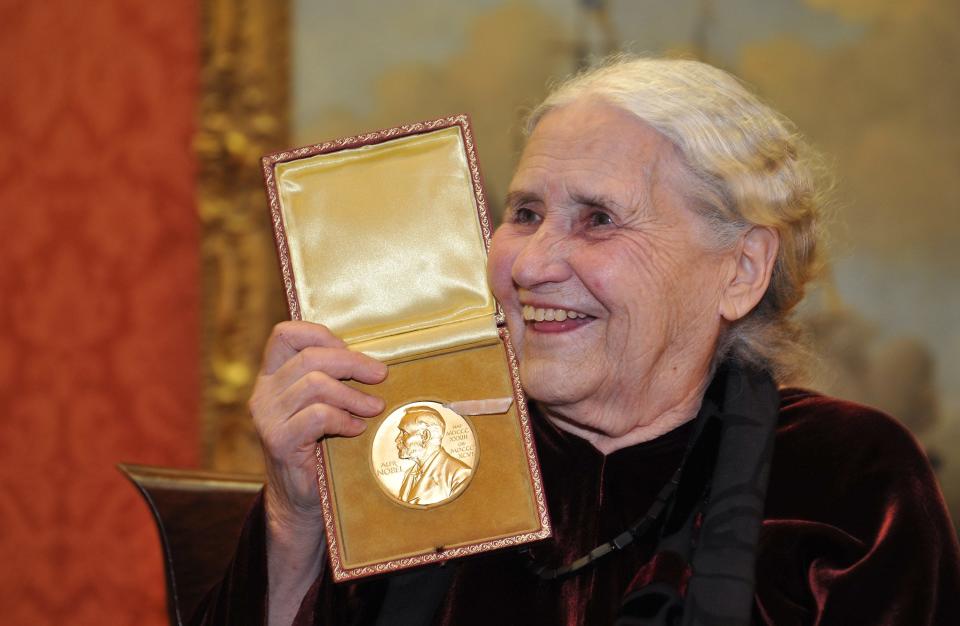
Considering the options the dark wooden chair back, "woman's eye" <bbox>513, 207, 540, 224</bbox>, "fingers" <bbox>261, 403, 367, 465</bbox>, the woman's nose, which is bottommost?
the dark wooden chair back

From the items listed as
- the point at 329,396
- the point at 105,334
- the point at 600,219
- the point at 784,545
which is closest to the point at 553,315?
the point at 600,219

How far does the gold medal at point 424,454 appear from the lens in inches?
70.2

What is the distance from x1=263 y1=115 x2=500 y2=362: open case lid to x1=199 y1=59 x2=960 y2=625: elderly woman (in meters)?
0.07

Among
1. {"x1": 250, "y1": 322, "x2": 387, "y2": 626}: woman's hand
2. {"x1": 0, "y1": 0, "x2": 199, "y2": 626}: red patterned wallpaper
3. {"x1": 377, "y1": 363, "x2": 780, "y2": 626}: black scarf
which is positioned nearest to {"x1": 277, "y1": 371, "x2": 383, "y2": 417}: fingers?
{"x1": 250, "y1": 322, "x2": 387, "y2": 626}: woman's hand

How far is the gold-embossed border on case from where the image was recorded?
175 cm

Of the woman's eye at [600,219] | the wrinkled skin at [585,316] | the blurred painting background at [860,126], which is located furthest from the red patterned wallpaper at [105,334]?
the woman's eye at [600,219]

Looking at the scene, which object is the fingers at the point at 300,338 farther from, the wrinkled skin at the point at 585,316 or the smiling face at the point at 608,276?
the smiling face at the point at 608,276

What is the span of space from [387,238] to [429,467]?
408mm

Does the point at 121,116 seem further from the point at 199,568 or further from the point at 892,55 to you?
the point at 892,55

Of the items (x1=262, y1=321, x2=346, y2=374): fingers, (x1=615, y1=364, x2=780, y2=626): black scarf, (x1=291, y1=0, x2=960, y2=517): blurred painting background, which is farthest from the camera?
(x1=291, y1=0, x2=960, y2=517): blurred painting background

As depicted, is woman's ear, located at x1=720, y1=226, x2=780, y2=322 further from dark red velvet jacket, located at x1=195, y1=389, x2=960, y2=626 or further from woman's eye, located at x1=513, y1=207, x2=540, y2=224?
woman's eye, located at x1=513, y1=207, x2=540, y2=224

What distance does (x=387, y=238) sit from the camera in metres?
1.89

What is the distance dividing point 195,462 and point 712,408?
80.5 inches

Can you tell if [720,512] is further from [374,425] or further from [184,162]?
[184,162]
